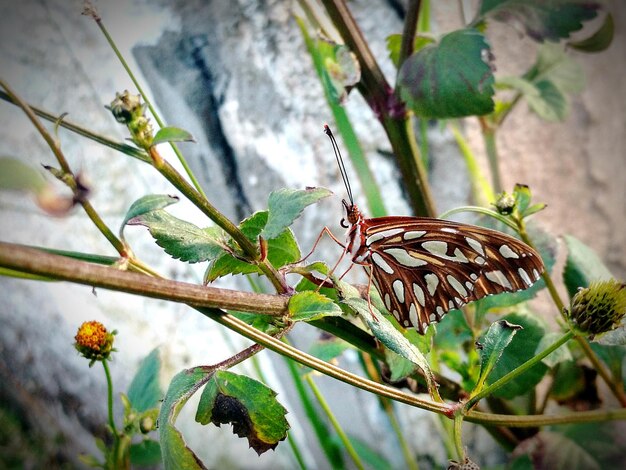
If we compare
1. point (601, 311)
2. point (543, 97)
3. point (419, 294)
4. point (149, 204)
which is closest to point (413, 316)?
point (419, 294)

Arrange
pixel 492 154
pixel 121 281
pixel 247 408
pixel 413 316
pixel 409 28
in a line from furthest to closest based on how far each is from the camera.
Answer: pixel 492 154
pixel 409 28
pixel 413 316
pixel 247 408
pixel 121 281

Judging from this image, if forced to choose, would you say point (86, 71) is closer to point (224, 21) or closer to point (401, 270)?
point (224, 21)

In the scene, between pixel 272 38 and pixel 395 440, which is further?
pixel 395 440

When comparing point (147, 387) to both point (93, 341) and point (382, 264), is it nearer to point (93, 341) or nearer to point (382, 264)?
Answer: point (93, 341)

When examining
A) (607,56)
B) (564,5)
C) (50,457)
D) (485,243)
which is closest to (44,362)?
(50,457)

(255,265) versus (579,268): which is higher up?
(255,265)

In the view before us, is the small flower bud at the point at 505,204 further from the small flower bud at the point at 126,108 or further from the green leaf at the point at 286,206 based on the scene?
the small flower bud at the point at 126,108
